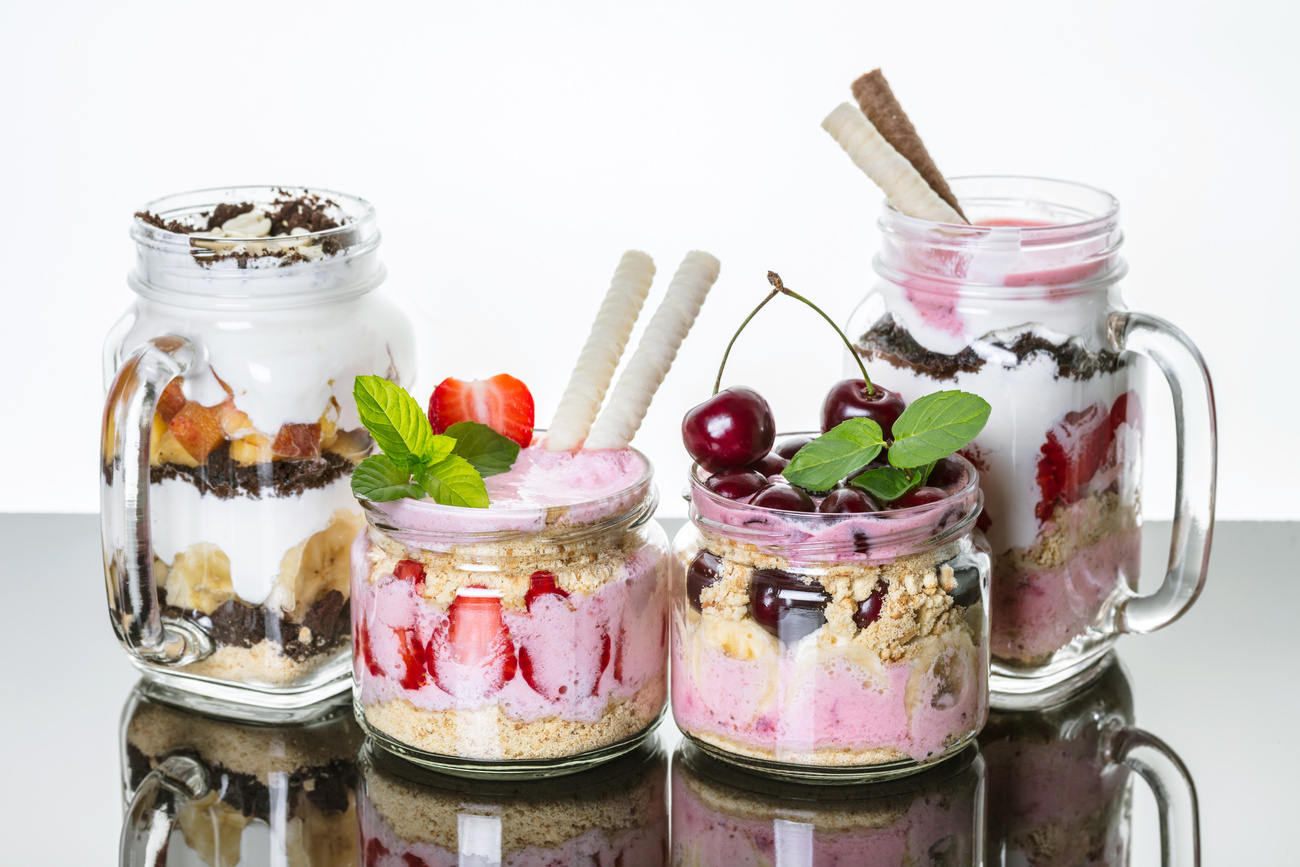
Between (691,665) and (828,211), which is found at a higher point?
(828,211)

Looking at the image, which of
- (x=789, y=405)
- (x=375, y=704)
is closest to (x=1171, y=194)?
(x=789, y=405)

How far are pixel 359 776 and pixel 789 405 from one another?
1041 millimetres

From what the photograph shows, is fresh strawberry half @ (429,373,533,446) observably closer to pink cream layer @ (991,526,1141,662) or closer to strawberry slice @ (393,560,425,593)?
strawberry slice @ (393,560,425,593)

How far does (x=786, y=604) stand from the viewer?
974 millimetres

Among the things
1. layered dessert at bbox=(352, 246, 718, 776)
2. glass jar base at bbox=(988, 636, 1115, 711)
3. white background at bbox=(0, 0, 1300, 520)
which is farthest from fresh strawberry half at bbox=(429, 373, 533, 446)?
white background at bbox=(0, 0, 1300, 520)

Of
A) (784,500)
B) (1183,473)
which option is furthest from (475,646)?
(1183,473)

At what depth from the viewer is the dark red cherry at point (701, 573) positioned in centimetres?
101

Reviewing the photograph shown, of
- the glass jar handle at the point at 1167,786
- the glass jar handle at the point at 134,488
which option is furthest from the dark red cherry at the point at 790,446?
the glass jar handle at the point at 134,488

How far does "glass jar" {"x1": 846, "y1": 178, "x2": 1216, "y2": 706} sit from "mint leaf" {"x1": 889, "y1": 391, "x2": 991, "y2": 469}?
12cm

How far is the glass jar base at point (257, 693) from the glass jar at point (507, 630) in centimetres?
13

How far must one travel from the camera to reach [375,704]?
3.49ft

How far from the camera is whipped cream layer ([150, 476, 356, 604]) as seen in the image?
1.11 metres

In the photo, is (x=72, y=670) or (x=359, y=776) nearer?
(x=359, y=776)

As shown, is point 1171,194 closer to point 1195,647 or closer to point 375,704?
point 1195,647
